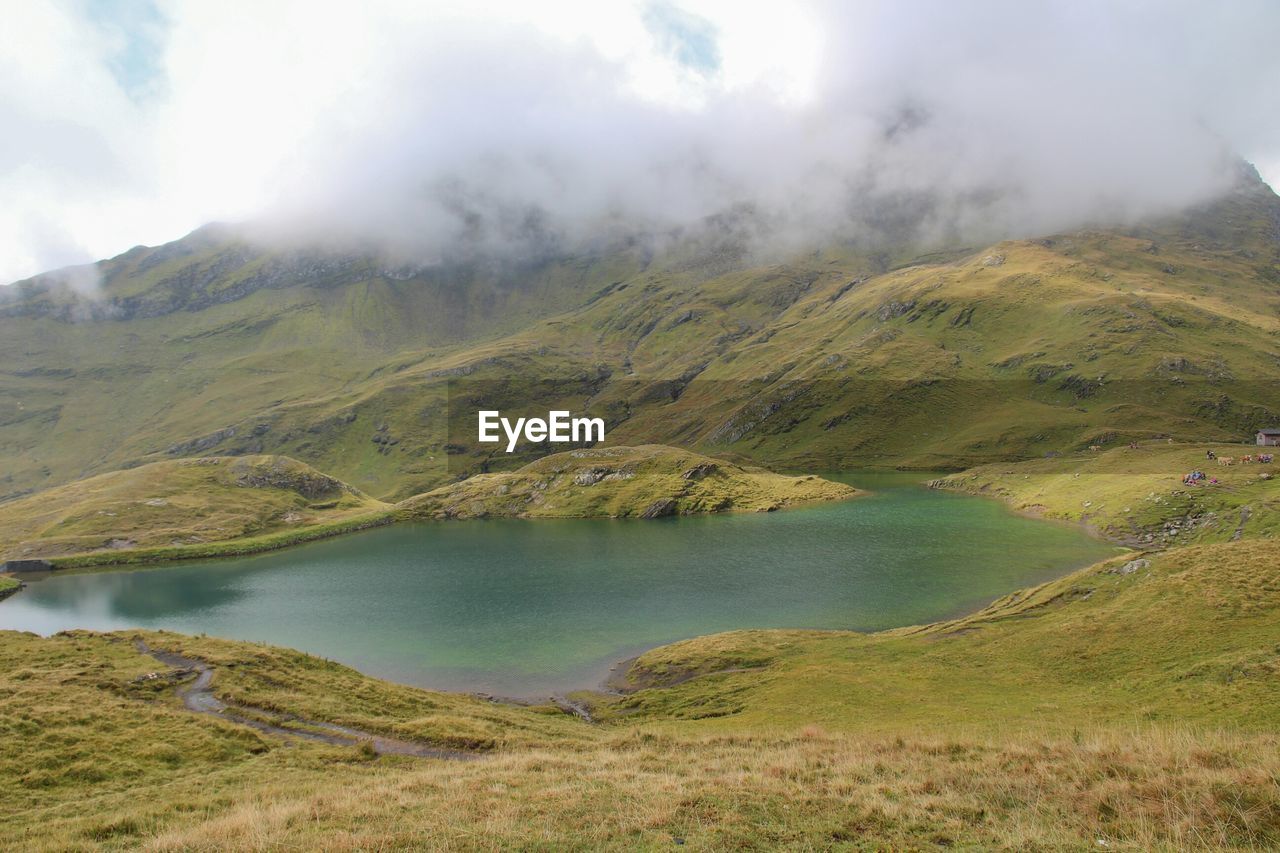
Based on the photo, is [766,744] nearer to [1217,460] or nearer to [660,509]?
[1217,460]

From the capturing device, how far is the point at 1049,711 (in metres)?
29.4

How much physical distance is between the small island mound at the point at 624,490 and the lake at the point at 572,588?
54.7 feet

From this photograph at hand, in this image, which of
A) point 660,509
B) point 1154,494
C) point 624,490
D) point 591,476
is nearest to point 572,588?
point 660,509

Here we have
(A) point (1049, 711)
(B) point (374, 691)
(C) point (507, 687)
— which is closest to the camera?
(A) point (1049, 711)

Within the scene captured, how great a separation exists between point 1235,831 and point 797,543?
93.5 metres

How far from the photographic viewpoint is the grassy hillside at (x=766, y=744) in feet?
48.0

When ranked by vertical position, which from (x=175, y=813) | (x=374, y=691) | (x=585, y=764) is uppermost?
(x=175, y=813)

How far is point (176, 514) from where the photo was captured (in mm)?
161250

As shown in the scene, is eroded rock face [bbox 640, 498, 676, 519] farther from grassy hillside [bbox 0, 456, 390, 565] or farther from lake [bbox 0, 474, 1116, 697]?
grassy hillside [bbox 0, 456, 390, 565]

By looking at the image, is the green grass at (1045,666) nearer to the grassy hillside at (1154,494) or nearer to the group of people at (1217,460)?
the grassy hillside at (1154,494)

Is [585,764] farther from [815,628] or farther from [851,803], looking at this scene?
[815,628]

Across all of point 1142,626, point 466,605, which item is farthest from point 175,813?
point 466,605

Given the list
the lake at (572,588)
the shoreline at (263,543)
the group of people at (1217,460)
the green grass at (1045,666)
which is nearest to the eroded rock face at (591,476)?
the shoreline at (263,543)

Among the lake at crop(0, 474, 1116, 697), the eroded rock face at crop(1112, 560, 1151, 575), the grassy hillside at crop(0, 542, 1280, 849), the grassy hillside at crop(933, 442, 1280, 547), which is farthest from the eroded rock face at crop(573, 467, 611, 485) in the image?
the eroded rock face at crop(1112, 560, 1151, 575)
